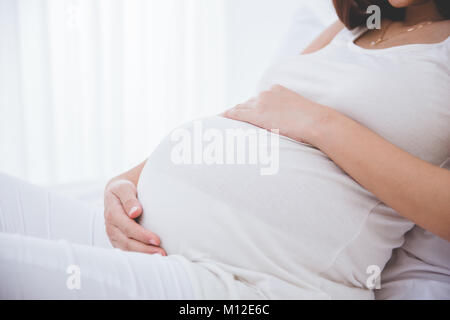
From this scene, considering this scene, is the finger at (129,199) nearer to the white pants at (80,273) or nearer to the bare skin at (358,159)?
the bare skin at (358,159)

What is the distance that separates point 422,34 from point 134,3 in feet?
5.15

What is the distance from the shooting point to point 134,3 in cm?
197

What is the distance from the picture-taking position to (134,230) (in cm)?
65

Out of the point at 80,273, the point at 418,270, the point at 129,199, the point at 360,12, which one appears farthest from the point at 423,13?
the point at 80,273

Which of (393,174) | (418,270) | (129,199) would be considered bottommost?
(418,270)

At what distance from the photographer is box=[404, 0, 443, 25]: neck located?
32.5 inches

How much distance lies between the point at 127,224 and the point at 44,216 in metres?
0.22

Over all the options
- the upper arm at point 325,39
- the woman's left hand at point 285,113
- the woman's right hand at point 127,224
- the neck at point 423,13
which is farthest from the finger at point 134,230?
the neck at point 423,13

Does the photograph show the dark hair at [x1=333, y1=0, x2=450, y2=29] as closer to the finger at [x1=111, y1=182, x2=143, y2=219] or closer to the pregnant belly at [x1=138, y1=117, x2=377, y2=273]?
the pregnant belly at [x1=138, y1=117, x2=377, y2=273]

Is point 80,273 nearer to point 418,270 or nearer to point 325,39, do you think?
point 418,270

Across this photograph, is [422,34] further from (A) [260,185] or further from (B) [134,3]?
(B) [134,3]

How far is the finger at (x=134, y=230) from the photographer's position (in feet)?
2.09
